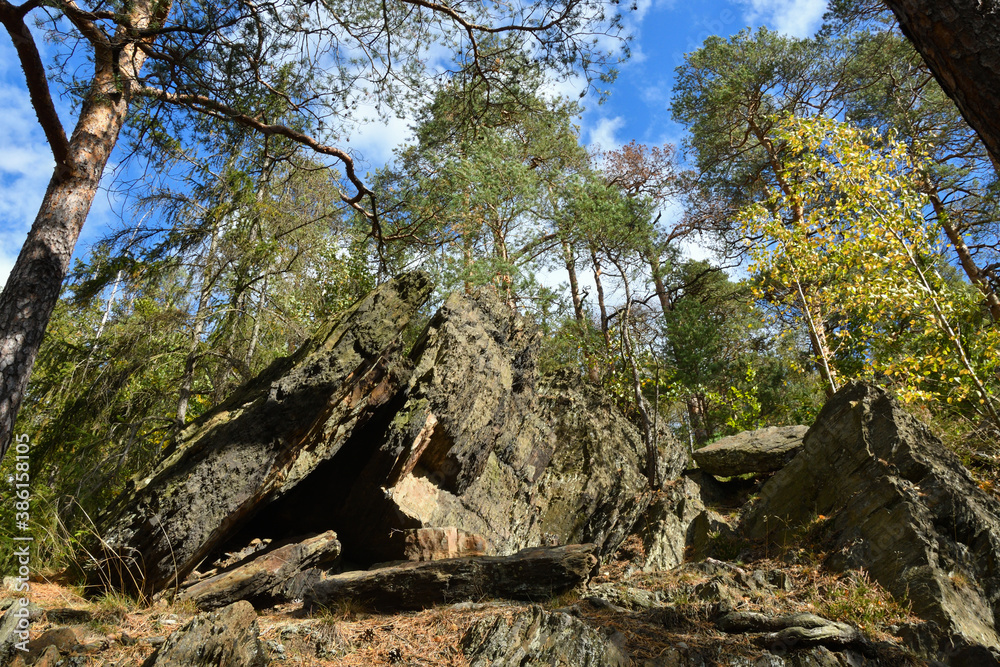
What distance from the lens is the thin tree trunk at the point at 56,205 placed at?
13.3 feet

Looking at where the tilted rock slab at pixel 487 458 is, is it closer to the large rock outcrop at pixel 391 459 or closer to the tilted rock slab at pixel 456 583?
Answer: the large rock outcrop at pixel 391 459

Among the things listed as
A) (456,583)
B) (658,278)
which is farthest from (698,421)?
(456,583)

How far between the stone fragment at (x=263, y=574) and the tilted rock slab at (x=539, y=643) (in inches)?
90.5

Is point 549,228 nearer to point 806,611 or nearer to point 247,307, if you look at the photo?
point 247,307

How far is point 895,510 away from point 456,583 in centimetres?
419

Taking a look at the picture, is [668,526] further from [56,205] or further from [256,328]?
[56,205]

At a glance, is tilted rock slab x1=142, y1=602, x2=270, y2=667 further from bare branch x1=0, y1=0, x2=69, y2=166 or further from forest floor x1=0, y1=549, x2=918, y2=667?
bare branch x1=0, y1=0, x2=69, y2=166

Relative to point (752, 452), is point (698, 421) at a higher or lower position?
higher

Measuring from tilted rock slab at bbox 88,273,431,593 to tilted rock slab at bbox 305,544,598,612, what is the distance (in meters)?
1.22

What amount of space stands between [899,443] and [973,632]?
197cm

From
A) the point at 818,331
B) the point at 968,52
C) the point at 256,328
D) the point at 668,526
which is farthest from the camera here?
the point at 818,331

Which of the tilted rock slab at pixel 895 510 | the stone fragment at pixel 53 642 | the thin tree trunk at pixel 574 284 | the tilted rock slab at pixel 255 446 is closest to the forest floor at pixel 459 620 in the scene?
the stone fragment at pixel 53 642

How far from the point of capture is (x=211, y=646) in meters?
3.35

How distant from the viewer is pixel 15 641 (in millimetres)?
3514
